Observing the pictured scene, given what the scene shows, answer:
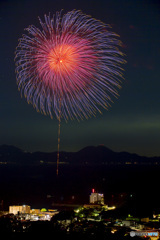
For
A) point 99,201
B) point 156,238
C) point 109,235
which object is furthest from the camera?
point 99,201

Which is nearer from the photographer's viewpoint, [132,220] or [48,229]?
[48,229]

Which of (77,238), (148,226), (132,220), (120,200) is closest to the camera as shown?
(77,238)

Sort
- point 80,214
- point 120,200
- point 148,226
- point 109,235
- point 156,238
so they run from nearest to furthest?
point 109,235 < point 156,238 < point 148,226 < point 80,214 < point 120,200

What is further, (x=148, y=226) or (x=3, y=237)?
(x=148, y=226)

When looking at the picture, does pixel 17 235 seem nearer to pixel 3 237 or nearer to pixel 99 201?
pixel 3 237

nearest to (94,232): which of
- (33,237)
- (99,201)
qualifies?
(33,237)

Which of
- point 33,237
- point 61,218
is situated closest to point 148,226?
point 61,218

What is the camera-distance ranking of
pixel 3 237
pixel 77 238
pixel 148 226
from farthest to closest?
pixel 148 226
pixel 77 238
pixel 3 237

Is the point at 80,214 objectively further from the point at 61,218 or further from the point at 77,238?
the point at 77,238

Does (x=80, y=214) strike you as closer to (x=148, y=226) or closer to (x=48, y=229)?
(x=148, y=226)
